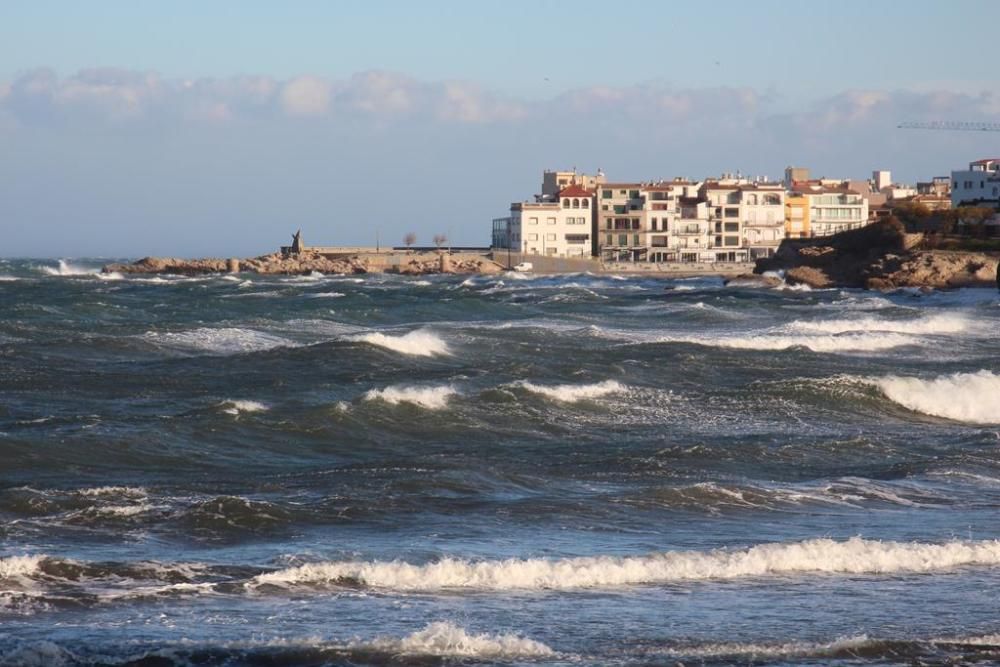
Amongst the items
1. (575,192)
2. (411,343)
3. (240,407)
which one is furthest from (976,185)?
(240,407)

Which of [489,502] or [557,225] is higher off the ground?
[557,225]

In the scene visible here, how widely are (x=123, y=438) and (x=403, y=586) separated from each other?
8.05m

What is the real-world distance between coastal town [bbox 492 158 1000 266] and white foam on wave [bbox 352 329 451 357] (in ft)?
216

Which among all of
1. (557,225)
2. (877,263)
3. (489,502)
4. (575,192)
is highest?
(575,192)

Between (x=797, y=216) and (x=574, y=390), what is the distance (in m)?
84.6

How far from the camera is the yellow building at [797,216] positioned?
106250mm

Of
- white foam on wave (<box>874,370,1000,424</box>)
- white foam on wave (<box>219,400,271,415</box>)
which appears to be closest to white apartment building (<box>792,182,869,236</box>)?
white foam on wave (<box>874,370,1000,424</box>)

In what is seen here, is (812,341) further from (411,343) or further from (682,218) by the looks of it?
(682,218)

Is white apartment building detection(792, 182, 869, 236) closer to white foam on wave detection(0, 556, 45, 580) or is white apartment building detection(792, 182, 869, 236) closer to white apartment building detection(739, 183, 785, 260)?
white apartment building detection(739, 183, 785, 260)

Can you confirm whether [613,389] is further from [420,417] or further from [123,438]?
[123,438]

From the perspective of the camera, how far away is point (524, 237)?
102000 millimetres

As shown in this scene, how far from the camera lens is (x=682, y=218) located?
343ft

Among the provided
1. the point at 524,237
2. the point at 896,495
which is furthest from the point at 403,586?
the point at 524,237

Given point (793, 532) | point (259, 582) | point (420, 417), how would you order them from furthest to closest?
point (420, 417), point (793, 532), point (259, 582)
